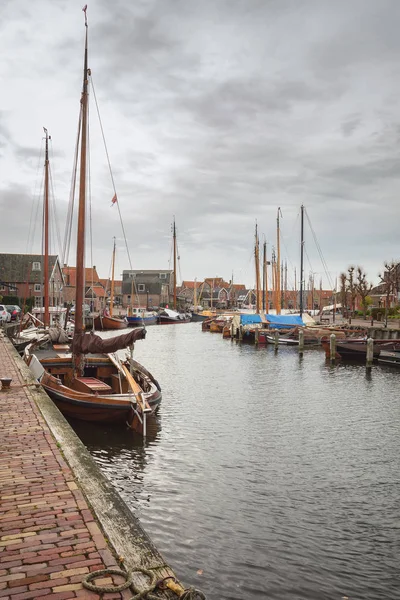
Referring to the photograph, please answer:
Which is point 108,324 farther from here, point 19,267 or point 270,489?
point 270,489

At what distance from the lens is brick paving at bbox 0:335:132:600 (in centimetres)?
473

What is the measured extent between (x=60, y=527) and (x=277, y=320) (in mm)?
43438

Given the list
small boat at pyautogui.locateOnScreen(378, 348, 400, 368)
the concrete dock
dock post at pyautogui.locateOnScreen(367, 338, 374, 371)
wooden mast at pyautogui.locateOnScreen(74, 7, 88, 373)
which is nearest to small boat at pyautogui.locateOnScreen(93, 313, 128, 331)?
small boat at pyautogui.locateOnScreen(378, 348, 400, 368)

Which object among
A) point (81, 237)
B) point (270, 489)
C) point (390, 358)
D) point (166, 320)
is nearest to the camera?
Result: point (270, 489)

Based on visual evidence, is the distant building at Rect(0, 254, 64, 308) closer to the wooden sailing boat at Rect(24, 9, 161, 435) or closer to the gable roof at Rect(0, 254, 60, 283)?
the gable roof at Rect(0, 254, 60, 283)

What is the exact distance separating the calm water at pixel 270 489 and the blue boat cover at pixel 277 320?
2541 centimetres

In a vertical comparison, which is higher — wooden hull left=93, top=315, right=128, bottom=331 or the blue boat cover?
the blue boat cover

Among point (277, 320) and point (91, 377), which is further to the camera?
point (277, 320)

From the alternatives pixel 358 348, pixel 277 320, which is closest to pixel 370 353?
pixel 358 348

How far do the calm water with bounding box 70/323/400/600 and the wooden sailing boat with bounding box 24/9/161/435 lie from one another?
0.83 metres

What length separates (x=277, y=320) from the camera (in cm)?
4828

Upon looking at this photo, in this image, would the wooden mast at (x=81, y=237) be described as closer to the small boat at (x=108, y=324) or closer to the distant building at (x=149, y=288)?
the small boat at (x=108, y=324)

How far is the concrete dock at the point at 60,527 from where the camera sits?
4.79 meters

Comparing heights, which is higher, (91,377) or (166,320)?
(91,377)
